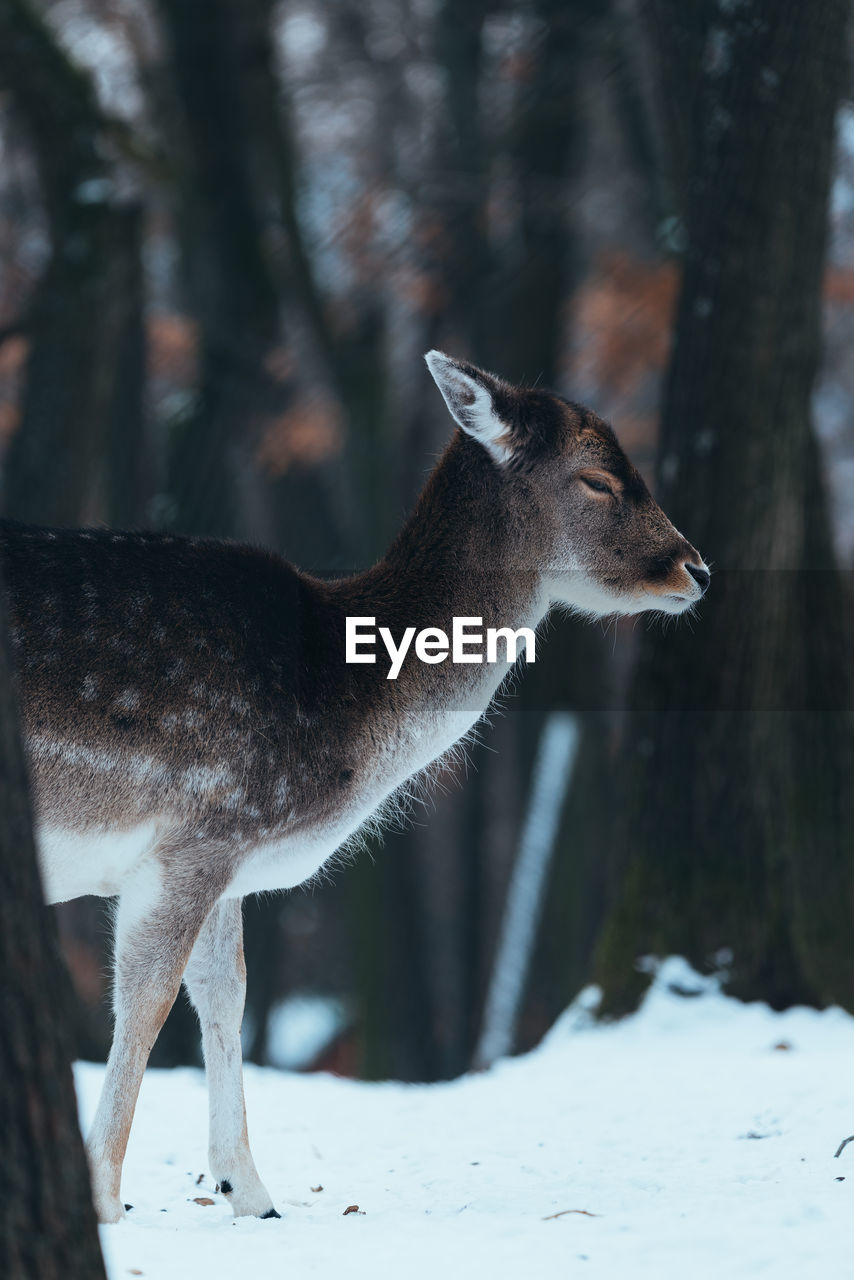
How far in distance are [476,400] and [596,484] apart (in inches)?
24.1

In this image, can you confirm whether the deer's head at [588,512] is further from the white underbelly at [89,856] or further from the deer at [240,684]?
the white underbelly at [89,856]

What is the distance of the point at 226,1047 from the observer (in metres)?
5.09

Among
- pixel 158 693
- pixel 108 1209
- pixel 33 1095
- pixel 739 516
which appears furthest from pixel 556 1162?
pixel 739 516

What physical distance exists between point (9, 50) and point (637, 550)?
7.41 metres

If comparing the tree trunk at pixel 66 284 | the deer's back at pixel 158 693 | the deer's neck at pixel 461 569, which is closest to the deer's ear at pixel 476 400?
the deer's neck at pixel 461 569

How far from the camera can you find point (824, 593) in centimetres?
859

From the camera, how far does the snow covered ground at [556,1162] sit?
162 inches

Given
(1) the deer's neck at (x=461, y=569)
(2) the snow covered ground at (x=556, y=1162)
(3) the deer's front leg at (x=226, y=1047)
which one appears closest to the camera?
(2) the snow covered ground at (x=556, y=1162)

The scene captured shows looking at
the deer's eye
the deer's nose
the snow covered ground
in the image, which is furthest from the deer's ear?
the snow covered ground

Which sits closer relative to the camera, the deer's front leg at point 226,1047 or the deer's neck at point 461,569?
the deer's front leg at point 226,1047

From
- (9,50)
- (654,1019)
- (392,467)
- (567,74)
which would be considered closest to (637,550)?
(654,1019)

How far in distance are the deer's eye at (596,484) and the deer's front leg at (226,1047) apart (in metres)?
2.00

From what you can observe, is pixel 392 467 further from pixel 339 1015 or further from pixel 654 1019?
pixel 339 1015

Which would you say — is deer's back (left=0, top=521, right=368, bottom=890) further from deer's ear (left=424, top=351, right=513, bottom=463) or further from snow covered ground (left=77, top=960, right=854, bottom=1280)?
snow covered ground (left=77, top=960, right=854, bottom=1280)
